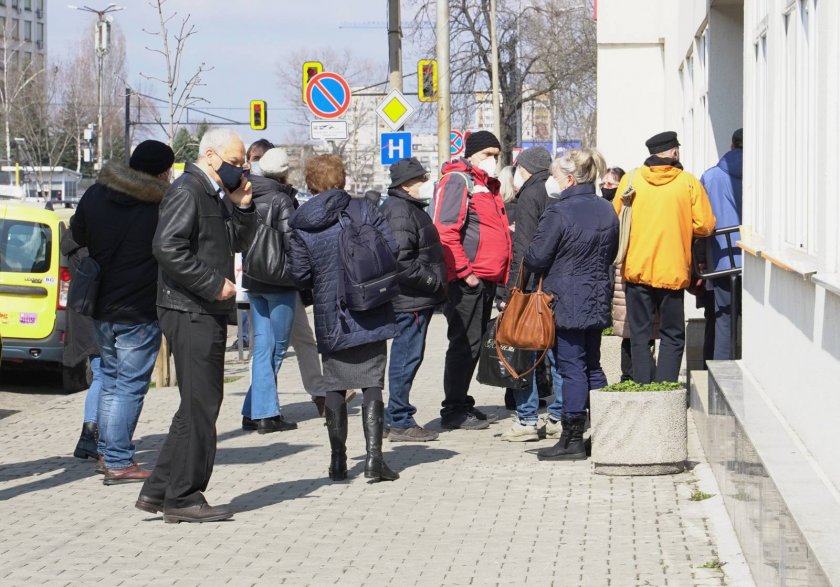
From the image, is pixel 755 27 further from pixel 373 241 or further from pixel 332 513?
pixel 332 513

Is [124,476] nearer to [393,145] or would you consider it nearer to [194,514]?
[194,514]

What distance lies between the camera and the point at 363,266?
8.02 m

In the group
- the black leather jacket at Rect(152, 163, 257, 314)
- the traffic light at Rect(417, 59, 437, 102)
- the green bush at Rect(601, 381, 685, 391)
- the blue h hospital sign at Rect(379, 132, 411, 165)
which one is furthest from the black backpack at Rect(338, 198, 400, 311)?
the traffic light at Rect(417, 59, 437, 102)

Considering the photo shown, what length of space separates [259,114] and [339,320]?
29.7 metres

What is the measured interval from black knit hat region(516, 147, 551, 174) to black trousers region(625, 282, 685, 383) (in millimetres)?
1336

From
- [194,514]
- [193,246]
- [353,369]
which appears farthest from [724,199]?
[194,514]

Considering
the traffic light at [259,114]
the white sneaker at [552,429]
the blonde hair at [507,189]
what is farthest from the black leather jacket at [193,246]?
the traffic light at [259,114]

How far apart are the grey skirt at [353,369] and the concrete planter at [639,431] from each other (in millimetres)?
1247

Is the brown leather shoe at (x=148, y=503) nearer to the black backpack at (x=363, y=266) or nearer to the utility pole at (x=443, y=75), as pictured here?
the black backpack at (x=363, y=266)

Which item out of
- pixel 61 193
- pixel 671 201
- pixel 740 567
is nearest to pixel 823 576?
pixel 740 567

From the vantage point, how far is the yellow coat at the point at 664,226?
360 inches

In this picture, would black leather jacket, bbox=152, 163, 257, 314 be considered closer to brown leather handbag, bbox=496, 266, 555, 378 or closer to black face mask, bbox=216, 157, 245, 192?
black face mask, bbox=216, 157, 245, 192

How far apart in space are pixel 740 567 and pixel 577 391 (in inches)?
111

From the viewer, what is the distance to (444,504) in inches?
300
